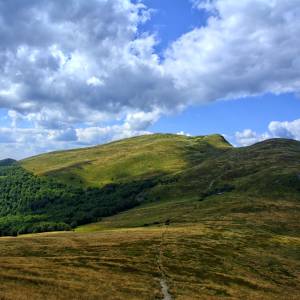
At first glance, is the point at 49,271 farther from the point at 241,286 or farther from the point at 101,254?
the point at 241,286

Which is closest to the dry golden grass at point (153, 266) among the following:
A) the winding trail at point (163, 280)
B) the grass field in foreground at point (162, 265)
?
the grass field in foreground at point (162, 265)

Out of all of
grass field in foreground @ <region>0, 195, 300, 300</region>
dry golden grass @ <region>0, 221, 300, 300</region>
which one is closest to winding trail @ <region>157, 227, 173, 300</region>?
grass field in foreground @ <region>0, 195, 300, 300</region>

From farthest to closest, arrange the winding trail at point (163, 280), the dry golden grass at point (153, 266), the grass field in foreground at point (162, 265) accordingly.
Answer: the winding trail at point (163, 280) → the grass field in foreground at point (162, 265) → the dry golden grass at point (153, 266)

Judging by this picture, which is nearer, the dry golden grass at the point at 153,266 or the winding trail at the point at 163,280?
the dry golden grass at the point at 153,266

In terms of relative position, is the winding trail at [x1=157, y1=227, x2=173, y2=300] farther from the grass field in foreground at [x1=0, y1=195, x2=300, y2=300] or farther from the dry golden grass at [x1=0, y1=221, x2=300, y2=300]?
the dry golden grass at [x1=0, y1=221, x2=300, y2=300]

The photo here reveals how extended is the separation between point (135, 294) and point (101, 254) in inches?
1413

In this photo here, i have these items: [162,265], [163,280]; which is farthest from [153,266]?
[163,280]

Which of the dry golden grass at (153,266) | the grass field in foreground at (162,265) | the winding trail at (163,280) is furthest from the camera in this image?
the winding trail at (163,280)

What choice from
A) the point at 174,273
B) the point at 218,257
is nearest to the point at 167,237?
the point at 218,257

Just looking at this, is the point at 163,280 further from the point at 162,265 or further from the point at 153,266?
the point at 162,265

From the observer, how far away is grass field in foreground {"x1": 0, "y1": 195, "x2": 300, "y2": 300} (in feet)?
194

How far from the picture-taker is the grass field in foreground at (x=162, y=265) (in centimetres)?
5900

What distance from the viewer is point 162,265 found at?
86.6 meters

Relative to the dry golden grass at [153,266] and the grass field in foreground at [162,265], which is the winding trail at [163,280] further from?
the dry golden grass at [153,266]
